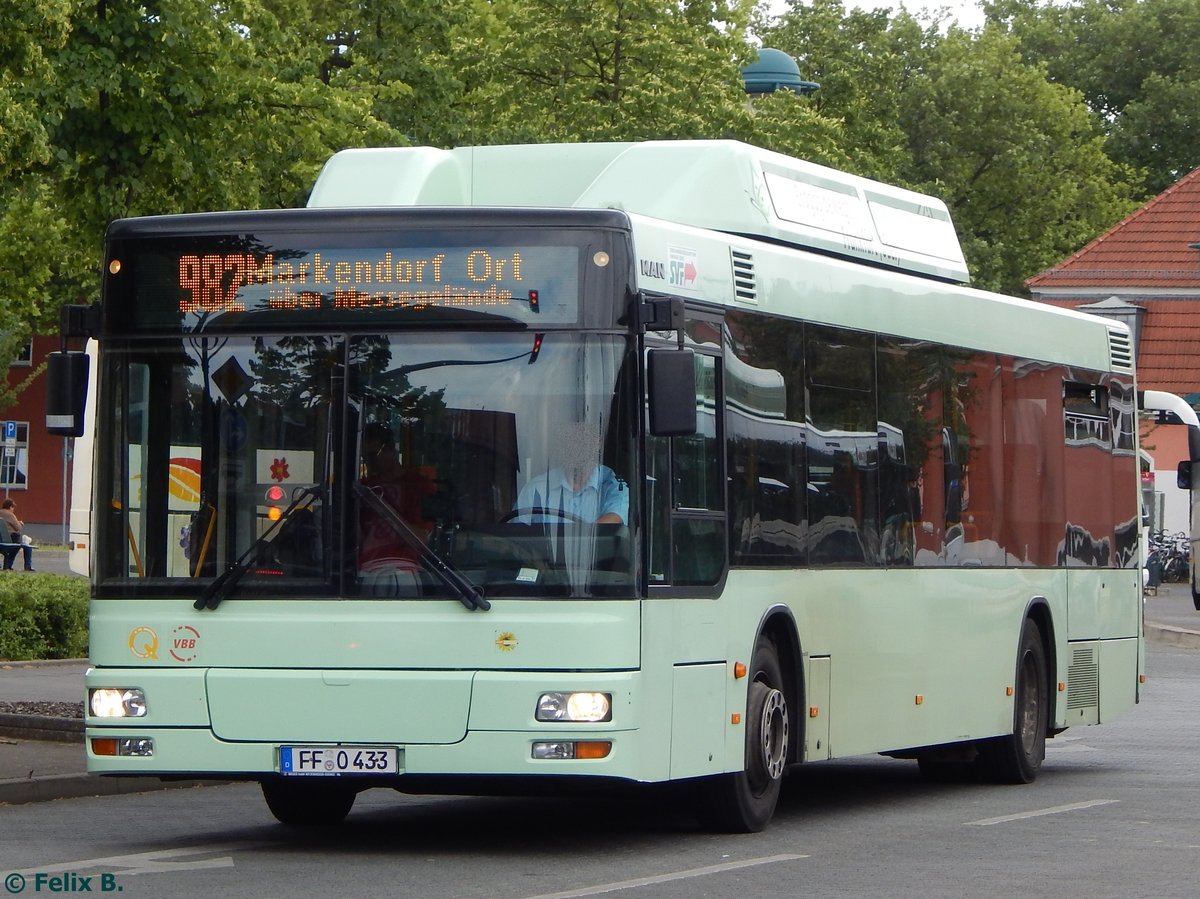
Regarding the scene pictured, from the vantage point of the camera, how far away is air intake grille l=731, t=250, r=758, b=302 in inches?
466

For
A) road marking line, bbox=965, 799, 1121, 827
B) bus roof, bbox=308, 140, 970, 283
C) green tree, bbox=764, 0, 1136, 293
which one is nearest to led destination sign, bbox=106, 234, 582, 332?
bus roof, bbox=308, 140, 970, 283

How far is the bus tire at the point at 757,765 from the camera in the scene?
11.6m

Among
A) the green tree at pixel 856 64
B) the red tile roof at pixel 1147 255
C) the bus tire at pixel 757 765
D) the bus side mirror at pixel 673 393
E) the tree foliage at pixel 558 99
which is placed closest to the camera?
the bus side mirror at pixel 673 393

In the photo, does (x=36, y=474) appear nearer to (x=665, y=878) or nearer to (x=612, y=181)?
(x=612, y=181)

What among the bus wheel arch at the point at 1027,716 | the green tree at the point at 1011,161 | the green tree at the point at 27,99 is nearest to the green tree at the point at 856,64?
the green tree at the point at 1011,161

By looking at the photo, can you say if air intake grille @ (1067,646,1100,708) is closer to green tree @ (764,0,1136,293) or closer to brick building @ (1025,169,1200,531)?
brick building @ (1025,169,1200,531)

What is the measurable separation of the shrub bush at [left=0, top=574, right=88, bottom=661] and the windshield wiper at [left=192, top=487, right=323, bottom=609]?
1250cm

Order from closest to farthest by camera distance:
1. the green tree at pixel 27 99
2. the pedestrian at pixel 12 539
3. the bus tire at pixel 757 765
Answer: the bus tire at pixel 757 765 < the green tree at pixel 27 99 < the pedestrian at pixel 12 539

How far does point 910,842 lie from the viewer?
38.4 feet

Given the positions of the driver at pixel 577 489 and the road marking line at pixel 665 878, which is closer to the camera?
the road marking line at pixel 665 878

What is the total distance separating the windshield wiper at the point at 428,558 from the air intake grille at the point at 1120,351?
842 centimetres

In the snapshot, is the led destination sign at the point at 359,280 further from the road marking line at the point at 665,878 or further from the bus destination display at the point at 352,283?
the road marking line at the point at 665,878

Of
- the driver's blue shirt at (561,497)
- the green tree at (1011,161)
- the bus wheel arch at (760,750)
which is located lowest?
the bus wheel arch at (760,750)

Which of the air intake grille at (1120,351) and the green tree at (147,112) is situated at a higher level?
the green tree at (147,112)
